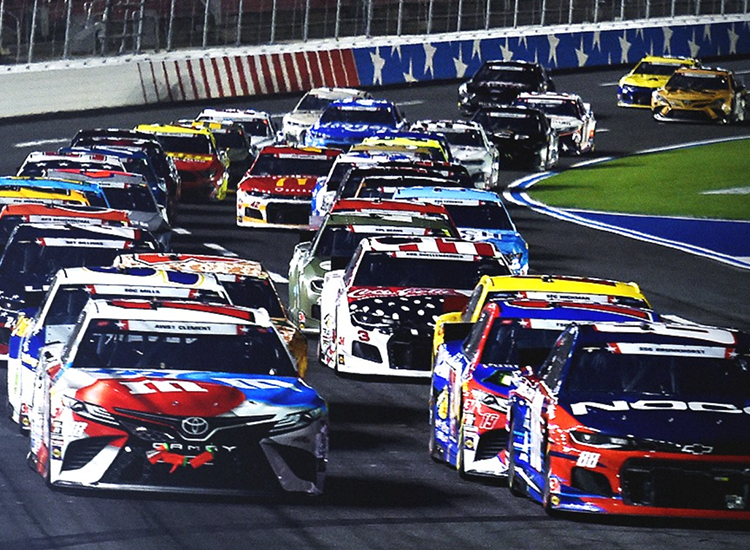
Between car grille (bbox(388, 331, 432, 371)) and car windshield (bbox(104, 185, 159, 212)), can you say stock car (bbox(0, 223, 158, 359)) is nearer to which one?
car grille (bbox(388, 331, 432, 371))

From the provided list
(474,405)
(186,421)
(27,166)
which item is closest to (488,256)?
(474,405)

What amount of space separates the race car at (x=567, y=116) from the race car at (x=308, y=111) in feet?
12.8

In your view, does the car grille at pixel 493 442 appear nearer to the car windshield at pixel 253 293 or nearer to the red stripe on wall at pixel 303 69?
the car windshield at pixel 253 293

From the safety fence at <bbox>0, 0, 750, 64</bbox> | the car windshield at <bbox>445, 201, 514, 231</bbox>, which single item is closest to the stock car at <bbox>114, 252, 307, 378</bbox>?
the car windshield at <bbox>445, 201, 514, 231</bbox>

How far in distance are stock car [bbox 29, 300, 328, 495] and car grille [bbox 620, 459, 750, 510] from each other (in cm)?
203

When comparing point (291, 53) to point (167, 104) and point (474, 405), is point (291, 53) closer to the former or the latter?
point (167, 104)

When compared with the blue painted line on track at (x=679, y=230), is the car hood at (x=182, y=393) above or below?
above

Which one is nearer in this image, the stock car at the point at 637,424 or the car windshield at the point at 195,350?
the stock car at the point at 637,424

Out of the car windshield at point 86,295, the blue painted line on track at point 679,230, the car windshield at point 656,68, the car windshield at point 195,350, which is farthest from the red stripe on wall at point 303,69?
the car windshield at point 195,350

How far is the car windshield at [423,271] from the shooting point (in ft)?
67.8

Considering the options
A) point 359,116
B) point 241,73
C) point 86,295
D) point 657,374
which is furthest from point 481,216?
point 241,73

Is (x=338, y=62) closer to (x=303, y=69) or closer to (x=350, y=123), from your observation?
(x=303, y=69)

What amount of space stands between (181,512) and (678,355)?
323cm

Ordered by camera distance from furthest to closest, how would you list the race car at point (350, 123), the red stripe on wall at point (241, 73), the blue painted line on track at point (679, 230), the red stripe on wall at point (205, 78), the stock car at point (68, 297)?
1. the red stripe on wall at point (241, 73)
2. the red stripe on wall at point (205, 78)
3. the race car at point (350, 123)
4. the blue painted line on track at point (679, 230)
5. the stock car at point (68, 297)
